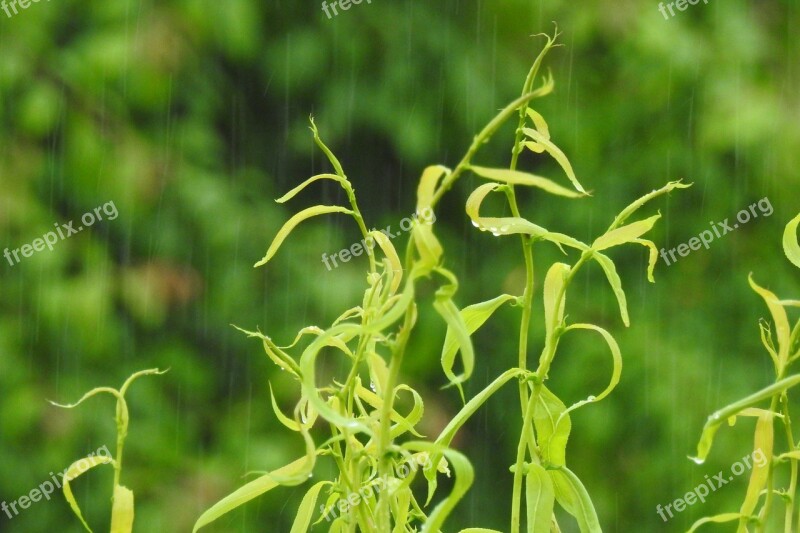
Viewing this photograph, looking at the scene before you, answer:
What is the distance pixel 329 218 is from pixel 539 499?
1.64m

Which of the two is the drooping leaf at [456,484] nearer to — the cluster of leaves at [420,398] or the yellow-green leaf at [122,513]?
the cluster of leaves at [420,398]

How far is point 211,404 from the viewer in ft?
6.43

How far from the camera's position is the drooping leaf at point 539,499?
39 centimetres

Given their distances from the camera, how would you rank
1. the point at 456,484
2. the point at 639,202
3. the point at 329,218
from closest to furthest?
the point at 456,484 < the point at 639,202 < the point at 329,218

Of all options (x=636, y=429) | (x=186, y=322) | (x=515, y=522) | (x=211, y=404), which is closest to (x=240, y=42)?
A: (x=186, y=322)

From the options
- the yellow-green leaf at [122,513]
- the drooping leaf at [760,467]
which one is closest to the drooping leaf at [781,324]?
the drooping leaf at [760,467]

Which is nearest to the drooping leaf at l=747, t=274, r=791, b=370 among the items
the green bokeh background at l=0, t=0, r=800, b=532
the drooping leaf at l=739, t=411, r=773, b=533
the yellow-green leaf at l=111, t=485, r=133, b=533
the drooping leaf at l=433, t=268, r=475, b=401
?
the drooping leaf at l=739, t=411, r=773, b=533

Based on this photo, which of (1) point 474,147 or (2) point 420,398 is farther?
(2) point 420,398

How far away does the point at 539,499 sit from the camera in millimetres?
394

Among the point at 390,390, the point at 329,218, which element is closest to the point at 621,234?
the point at 390,390

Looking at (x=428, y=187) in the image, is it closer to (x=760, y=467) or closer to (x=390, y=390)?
(x=390, y=390)

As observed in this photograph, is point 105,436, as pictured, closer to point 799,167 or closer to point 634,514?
point 634,514

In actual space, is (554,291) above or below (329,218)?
below

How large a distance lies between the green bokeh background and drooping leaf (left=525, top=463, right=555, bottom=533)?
142 centimetres
